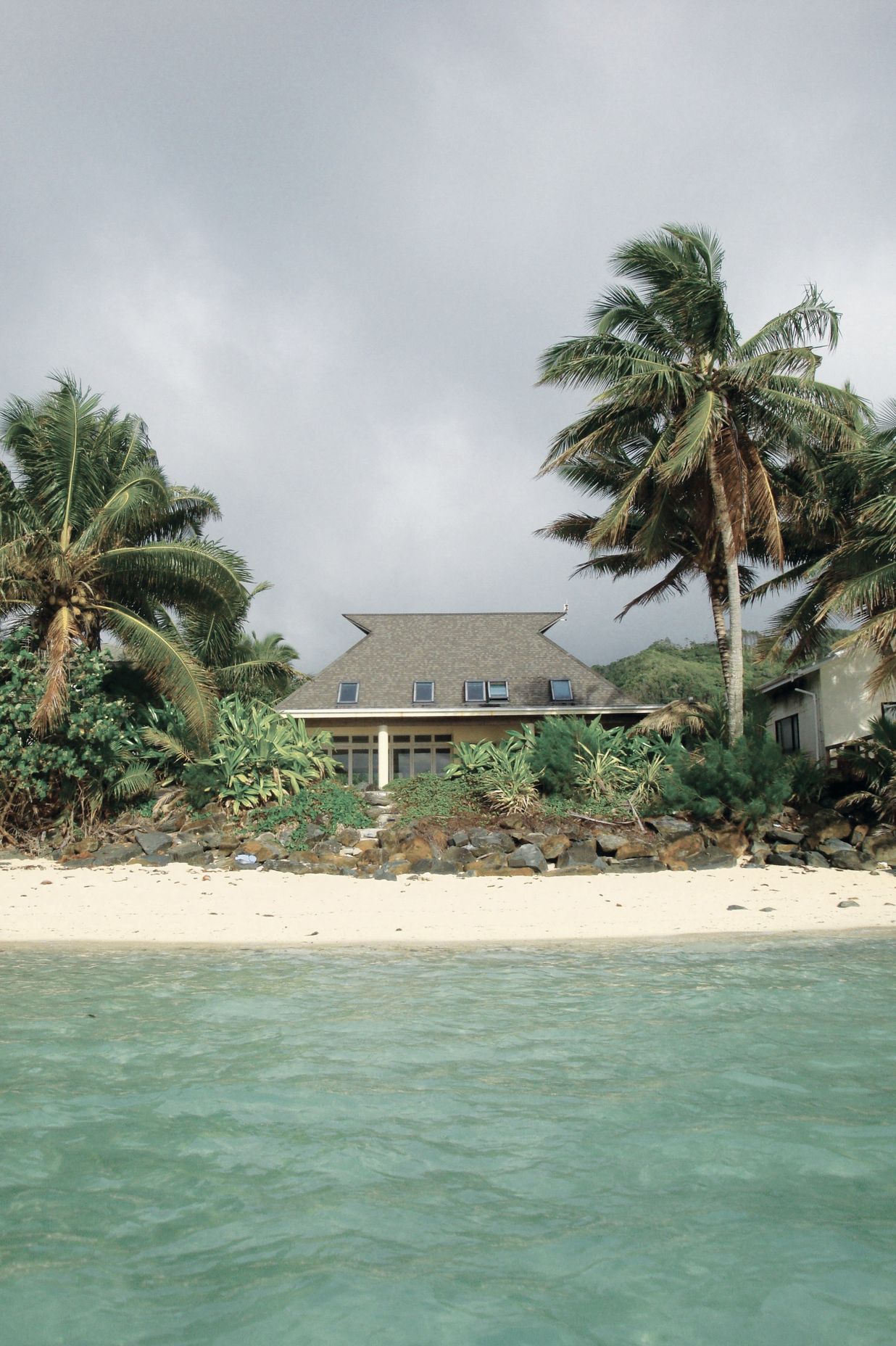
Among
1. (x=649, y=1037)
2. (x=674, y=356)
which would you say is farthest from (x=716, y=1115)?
(x=674, y=356)

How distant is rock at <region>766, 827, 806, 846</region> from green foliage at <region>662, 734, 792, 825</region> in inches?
14.8

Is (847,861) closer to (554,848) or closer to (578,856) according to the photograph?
(578,856)

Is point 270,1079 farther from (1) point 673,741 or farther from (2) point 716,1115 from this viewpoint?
(1) point 673,741

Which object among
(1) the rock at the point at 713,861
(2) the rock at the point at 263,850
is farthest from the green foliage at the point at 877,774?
(2) the rock at the point at 263,850

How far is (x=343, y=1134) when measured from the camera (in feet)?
15.9

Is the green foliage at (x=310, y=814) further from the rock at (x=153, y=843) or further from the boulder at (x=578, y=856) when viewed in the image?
the boulder at (x=578, y=856)

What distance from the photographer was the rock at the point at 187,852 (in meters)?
16.2

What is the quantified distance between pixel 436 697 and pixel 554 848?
357 inches

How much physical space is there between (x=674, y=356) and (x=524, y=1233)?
66.3 feet

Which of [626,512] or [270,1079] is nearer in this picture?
[270,1079]

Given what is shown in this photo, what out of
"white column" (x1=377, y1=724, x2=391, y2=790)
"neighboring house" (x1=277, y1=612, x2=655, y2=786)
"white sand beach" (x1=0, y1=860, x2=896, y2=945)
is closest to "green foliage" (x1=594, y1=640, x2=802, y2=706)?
"neighboring house" (x1=277, y1=612, x2=655, y2=786)

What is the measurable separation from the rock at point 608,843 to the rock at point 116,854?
27.5 ft

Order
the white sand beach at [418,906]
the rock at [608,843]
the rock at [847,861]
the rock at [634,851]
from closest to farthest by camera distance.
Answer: the white sand beach at [418,906]
the rock at [847,861]
the rock at [634,851]
the rock at [608,843]

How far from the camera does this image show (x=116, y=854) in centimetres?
1642
